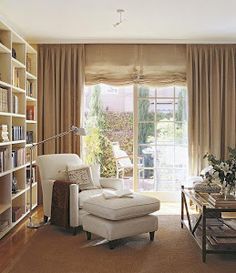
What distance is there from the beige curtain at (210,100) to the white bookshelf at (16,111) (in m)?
2.58

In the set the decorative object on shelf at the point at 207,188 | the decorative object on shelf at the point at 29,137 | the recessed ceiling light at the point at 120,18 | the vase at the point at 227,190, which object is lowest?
the decorative object on shelf at the point at 207,188

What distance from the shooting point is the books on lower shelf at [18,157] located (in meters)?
4.90

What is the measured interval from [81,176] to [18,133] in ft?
3.39

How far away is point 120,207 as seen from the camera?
3889 mm

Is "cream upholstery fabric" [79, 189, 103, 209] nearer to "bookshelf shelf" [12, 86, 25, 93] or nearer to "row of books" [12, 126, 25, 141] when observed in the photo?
"row of books" [12, 126, 25, 141]

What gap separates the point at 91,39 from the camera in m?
6.32

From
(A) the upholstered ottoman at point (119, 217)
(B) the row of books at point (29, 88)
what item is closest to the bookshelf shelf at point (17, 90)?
(B) the row of books at point (29, 88)

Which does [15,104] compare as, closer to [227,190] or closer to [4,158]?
[4,158]

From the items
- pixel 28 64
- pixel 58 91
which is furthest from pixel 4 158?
Answer: pixel 58 91

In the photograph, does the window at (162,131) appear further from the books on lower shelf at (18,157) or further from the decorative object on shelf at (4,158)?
the decorative object on shelf at (4,158)

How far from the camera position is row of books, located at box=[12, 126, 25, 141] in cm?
493

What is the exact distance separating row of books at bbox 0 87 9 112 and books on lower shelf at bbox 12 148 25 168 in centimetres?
64

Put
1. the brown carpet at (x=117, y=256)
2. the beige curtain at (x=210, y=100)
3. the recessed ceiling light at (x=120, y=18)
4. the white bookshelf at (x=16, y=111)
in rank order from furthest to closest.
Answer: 1. the beige curtain at (x=210, y=100)
2. the recessed ceiling light at (x=120, y=18)
3. the white bookshelf at (x=16, y=111)
4. the brown carpet at (x=117, y=256)

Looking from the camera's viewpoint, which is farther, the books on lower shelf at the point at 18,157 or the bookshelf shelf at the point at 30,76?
the bookshelf shelf at the point at 30,76
